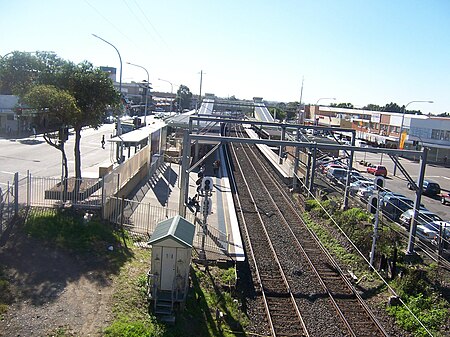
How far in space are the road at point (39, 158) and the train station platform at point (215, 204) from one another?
2.92m

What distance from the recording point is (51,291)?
31.8 feet

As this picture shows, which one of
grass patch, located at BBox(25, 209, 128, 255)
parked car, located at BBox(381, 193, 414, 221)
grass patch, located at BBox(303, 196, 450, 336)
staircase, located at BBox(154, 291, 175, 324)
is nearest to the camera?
staircase, located at BBox(154, 291, 175, 324)

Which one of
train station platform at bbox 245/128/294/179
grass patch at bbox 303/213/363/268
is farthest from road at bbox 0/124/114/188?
train station platform at bbox 245/128/294/179

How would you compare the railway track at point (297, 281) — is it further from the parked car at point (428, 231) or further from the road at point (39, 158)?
the road at point (39, 158)

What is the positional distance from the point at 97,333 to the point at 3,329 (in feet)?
5.26

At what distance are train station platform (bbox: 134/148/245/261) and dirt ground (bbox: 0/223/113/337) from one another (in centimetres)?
400

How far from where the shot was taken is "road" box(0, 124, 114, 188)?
2206cm

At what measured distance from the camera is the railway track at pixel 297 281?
1080cm

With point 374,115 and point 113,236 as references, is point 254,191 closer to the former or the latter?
point 113,236

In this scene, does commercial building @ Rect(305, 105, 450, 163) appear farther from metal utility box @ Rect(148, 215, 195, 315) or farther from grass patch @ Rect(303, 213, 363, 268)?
metal utility box @ Rect(148, 215, 195, 315)

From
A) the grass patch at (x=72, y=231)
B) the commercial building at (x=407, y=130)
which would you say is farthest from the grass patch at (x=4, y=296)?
the commercial building at (x=407, y=130)

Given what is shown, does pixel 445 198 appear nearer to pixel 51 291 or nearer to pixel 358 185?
pixel 358 185

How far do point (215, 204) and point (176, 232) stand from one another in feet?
33.3

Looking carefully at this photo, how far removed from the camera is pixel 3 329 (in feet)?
26.9
